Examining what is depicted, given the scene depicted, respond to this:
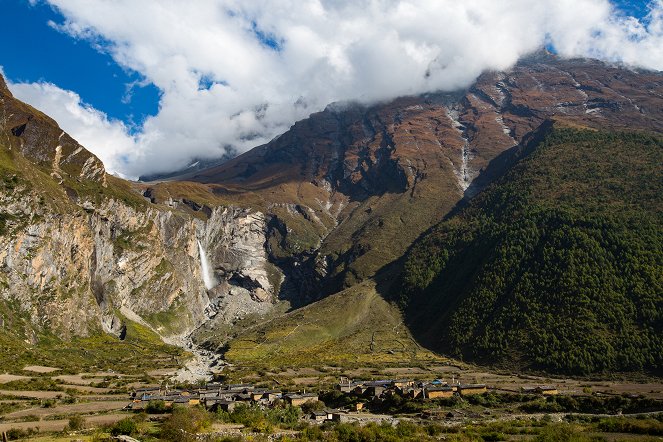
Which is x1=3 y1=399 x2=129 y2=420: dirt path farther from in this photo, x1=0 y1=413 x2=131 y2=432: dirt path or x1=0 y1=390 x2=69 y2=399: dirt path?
x1=0 y1=390 x2=69 y2=399: dirt path

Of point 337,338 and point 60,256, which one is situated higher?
point 60,256

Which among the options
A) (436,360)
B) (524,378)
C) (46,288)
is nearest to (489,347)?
(436,360)

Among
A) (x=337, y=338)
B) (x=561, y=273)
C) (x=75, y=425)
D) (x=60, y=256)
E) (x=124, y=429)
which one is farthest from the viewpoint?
(x=337, y=338)

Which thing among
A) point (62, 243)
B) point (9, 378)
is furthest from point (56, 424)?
point (62, 243)

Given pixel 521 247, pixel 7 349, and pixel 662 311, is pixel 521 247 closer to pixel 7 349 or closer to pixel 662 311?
pixel 662 311

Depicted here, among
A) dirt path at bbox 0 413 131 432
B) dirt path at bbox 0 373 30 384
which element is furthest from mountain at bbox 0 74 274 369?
dirt path at bbox 0 413 131 432

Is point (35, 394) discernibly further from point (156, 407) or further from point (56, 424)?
point (56, 424)

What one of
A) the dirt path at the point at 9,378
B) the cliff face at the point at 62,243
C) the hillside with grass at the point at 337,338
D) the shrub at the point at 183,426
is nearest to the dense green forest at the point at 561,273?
the hillside with grass at the point at 337,338

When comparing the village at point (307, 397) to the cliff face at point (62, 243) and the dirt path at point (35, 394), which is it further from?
the cliff face at point (62, 243)

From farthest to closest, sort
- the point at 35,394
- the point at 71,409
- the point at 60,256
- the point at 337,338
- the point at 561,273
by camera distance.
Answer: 1. the point at 337,338
2. the point at 60,256
3. the point at 561,273
4. the point at 35,394
5. the point at 71,409
